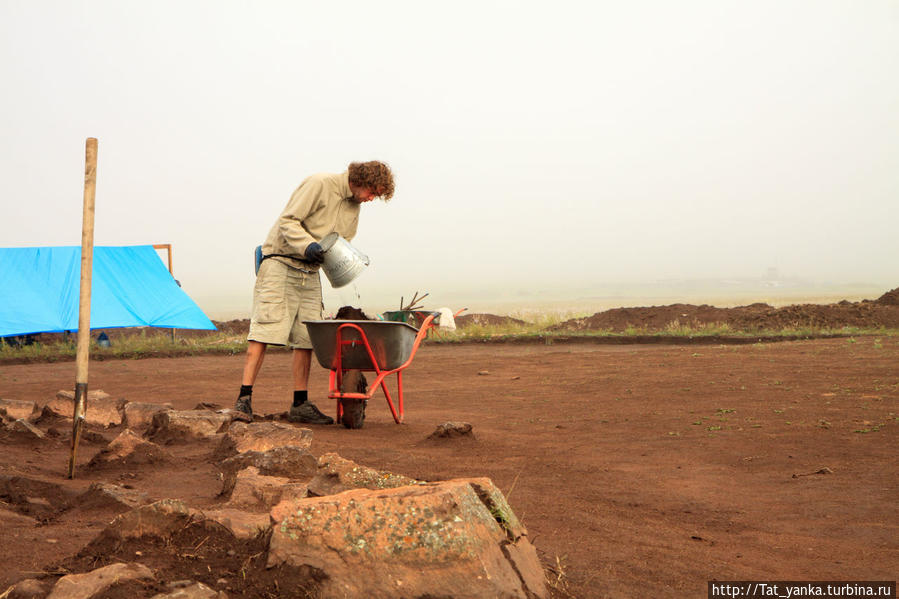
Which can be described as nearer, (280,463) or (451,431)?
(280,463)

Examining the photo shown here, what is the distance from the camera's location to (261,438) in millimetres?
4039

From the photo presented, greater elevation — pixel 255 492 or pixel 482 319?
pixel 482 319

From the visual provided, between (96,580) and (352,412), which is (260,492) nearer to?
(96,580)

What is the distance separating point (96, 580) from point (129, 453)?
2.08m

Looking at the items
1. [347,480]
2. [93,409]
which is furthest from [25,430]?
[347,480]

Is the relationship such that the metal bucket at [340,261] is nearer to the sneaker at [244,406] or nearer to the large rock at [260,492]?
the sneaker at [244,406]

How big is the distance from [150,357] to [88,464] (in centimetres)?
877

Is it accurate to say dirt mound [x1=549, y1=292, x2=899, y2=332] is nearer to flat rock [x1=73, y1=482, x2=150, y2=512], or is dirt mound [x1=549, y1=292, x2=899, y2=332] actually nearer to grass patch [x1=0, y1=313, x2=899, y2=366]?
grass patch [x1=0, y1=313, x2=899, y2=366]

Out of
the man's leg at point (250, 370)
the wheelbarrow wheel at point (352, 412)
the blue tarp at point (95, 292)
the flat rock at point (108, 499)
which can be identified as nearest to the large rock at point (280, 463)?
the flat rock at point (108, 499)

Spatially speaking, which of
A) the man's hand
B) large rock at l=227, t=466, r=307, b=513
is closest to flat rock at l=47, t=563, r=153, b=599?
large rock at l=227, t=466, r=307, b=513

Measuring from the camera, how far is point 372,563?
2.00m

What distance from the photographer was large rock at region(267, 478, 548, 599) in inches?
77.1

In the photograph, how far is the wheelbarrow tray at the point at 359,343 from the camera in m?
5.09

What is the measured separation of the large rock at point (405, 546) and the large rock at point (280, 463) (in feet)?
3.86
